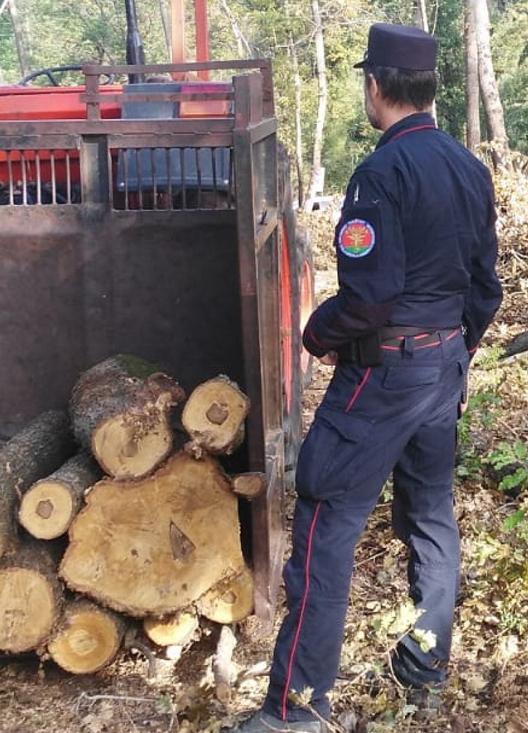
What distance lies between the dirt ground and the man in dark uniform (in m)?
0.25

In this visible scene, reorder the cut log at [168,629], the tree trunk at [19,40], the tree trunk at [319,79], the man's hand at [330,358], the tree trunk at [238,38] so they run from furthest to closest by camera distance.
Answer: the tree trunk at [19,40] < the tree trunk at [238,38] < the tree trunk at [319,79] < the cut log at [168,629] < the man's hand at [330,358]

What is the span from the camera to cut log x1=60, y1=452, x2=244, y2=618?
335 centimetres

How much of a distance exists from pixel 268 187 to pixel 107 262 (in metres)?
0.78

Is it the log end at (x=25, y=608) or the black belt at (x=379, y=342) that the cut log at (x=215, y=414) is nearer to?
the black belt at (x=379, y=342)

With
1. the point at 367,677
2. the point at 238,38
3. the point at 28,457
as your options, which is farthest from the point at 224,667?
the point at 238,38

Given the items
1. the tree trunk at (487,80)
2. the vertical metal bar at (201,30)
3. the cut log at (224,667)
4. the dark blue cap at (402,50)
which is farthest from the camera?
the tree trunk at (487,80)

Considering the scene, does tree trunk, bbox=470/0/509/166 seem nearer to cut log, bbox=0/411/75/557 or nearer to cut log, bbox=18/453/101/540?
cut log, bbox=0/411/75/557

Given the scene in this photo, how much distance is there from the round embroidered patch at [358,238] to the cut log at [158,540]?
1050mm

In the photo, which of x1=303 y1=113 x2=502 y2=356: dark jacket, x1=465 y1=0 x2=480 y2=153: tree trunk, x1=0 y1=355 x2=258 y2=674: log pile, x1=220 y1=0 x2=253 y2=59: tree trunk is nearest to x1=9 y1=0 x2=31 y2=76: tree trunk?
x1=220 y1=0 x2=253 y2=59: tree trunk

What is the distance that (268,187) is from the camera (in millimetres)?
4078

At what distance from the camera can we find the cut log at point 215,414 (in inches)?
133

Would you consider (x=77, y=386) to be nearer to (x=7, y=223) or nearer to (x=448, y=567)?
(x=7, y=223)

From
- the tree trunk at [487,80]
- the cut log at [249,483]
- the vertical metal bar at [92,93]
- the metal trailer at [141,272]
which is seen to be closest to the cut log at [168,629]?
the metal trailer at [141,272]

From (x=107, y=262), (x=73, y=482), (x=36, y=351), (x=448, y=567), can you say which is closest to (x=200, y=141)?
(x=107, y=262)
